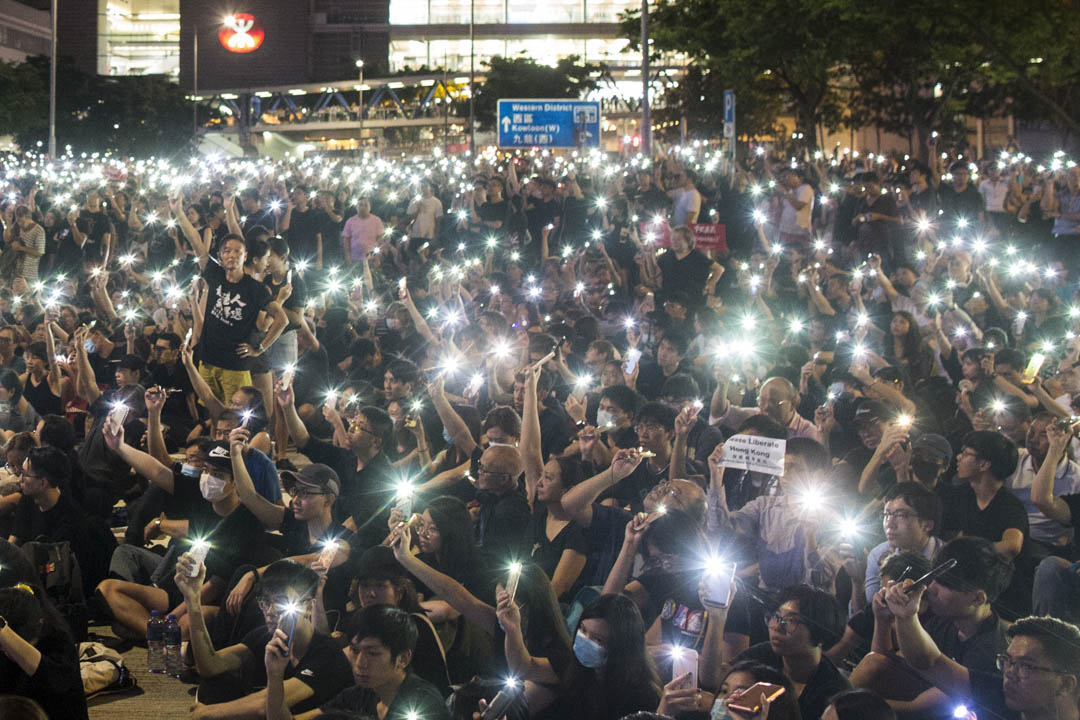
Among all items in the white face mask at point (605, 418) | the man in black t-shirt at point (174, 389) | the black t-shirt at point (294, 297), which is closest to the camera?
the white face mask at point (605, 418)

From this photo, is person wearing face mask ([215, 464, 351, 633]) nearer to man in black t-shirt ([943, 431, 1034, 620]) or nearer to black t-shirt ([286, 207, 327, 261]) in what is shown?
man in black t-shirt ([943, 431, 1034, 620])

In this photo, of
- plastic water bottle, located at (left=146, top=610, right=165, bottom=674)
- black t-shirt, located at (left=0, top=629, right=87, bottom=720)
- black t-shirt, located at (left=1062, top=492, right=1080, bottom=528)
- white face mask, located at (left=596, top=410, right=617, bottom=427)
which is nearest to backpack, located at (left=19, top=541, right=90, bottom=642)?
plastic water bottle, located at (left=146, top=610, right=165, bottom=674)

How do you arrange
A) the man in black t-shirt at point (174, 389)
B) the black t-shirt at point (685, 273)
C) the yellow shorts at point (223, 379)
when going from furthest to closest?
the black t-shirt at point (685, 273) → the man in black t-shirt at point (174, 389) → the yellow shorts at point (223, 379)

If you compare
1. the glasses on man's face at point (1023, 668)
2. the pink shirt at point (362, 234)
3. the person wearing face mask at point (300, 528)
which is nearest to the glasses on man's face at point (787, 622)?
the glasses on man's face at point (1023, 668)

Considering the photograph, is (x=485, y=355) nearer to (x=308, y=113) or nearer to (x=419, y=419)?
(x=419, y=419)

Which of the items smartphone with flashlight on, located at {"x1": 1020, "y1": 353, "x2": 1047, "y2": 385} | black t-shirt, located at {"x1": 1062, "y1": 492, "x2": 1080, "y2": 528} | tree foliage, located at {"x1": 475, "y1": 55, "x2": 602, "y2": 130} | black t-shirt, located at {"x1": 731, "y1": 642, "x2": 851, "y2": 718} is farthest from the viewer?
tree foliage, located at {"x1": 475, "y1": 55, "x2": 602, "y2": 130}

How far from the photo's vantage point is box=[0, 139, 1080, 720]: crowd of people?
4.63m

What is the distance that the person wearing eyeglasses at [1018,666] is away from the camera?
13.4ft

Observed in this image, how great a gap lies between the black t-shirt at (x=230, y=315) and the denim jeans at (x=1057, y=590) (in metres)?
5.55

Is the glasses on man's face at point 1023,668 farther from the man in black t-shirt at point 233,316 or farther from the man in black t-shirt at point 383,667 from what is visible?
the man in black t-shirt at point 233,316

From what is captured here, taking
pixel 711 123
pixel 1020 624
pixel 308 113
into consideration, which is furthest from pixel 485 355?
pixel 308 113

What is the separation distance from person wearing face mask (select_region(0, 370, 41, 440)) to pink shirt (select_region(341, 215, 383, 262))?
6.07 metres

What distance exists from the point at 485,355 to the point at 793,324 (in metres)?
2.88

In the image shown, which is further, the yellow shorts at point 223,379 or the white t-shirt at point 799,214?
the white t-shirt at point 799,214
